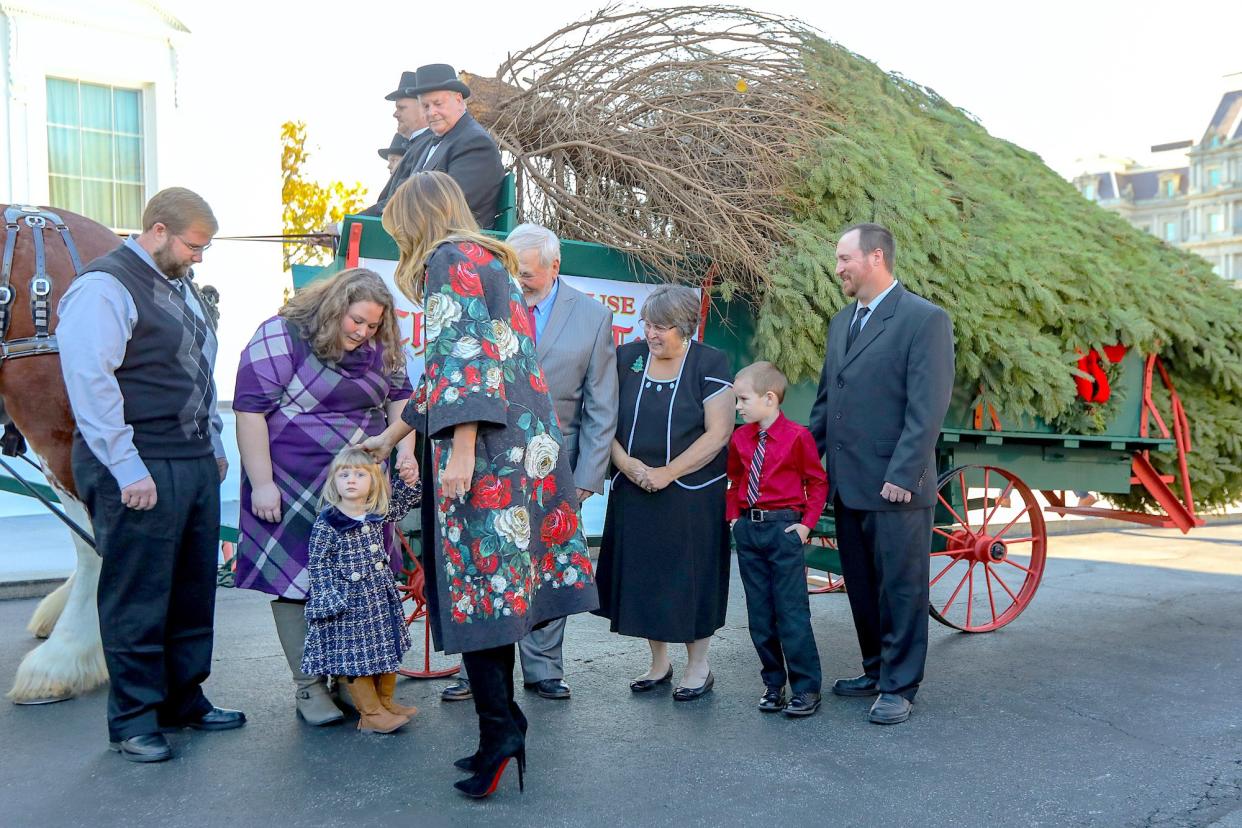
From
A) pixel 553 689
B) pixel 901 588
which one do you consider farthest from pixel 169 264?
pixel 901 588

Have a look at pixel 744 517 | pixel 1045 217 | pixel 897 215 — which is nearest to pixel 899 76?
pixel 1045 217

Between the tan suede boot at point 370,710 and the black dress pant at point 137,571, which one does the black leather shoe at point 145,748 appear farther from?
the tan suede boot at point 370,710

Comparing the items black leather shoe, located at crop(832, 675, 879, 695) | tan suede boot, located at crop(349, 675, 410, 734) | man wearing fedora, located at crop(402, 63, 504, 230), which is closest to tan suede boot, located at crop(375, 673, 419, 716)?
tan suede boot, located at crop(349, 675, 410, 734)

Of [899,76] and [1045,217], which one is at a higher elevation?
[899,76]

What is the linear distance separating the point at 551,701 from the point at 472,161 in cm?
236

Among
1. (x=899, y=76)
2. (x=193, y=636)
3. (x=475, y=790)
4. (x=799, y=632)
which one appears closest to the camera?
(x=475, y=790)

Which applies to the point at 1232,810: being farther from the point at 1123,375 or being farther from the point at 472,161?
the point at 472,161

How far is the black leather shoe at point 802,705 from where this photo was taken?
435 cm

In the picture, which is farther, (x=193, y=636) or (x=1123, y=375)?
(x=1123, y=375)

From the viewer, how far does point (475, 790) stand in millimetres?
3400

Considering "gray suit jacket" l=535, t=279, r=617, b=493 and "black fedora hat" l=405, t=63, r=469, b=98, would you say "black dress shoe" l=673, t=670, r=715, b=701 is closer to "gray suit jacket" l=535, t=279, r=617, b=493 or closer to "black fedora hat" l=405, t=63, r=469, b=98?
"gray suit jacket" l=535, t=279, r=617, b=493

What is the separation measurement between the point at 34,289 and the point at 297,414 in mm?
1271

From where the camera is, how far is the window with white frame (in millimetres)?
9672

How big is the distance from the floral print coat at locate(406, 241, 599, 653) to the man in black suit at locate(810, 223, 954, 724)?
155 centimetres
